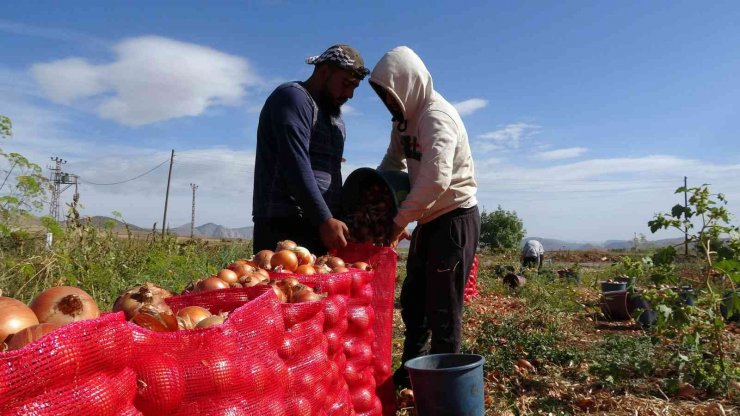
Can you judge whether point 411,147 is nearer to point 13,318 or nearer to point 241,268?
point 241,268

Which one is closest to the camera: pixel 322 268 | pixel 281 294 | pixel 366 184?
pixel 281 294

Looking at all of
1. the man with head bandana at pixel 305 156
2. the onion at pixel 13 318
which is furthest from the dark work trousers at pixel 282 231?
the onion at pixel 13 318

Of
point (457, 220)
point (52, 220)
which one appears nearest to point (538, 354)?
point (457, 220)

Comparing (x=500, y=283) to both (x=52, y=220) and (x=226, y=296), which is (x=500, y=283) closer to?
(x=52, y=220)

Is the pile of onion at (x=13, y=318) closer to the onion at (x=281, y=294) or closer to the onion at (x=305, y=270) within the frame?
the onion at (x=281, y=294)

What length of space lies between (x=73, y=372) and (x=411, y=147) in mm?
2909

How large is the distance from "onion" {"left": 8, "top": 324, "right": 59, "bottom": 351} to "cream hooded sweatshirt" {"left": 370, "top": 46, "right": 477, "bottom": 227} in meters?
2.33

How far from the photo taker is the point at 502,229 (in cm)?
3058

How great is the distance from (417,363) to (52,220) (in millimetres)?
4770

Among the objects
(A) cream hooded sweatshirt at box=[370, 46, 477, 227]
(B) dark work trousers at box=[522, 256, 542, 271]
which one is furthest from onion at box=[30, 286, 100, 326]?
(B) dark work trousers at box=[522, 256, 542, 271]

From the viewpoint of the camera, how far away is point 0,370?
3.47 feet

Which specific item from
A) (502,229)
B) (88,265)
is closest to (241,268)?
(88,265)

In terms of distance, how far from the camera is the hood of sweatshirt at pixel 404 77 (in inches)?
141

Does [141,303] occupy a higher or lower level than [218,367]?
higher
